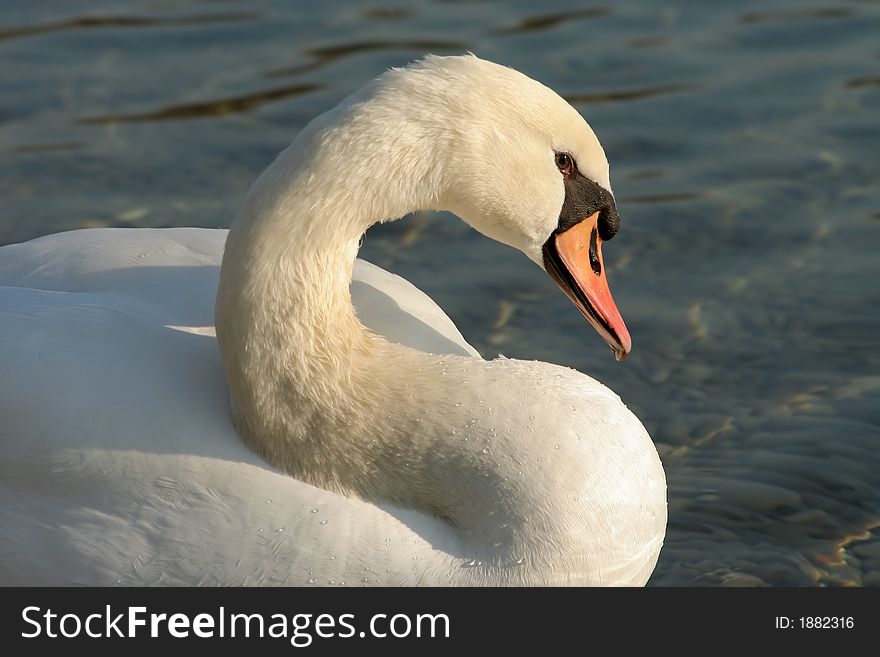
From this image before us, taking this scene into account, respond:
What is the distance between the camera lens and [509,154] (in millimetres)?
3859

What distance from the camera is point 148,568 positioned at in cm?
382

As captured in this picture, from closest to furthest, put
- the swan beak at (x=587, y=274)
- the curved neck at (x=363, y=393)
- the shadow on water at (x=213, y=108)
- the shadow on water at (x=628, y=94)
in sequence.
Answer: the curved neck at (x=363, y=393) < the swan beak at (x=587, y=274) < the shadow on water at (x=213, y=108) < the shadow on water at (x=628, y=94)

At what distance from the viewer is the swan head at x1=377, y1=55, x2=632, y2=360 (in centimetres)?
376

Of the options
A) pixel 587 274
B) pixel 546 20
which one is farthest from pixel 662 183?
pixel 587 274

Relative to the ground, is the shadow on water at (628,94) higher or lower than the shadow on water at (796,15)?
lower

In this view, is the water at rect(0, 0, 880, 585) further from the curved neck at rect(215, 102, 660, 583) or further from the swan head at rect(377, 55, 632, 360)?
the swan head at rect(377, 55, 632, 360)

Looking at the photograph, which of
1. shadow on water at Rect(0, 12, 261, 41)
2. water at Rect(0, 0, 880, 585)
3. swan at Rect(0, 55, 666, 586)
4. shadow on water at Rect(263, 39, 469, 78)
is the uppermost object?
swan at Rect(0, 55, 666, 586)

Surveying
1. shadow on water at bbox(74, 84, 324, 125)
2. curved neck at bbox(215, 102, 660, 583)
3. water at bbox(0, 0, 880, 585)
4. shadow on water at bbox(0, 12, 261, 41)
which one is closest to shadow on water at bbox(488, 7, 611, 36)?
water at bbox(0, 0, 880, 585)

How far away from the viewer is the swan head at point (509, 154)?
376 centimetres

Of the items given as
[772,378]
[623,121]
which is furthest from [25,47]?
[772,378]

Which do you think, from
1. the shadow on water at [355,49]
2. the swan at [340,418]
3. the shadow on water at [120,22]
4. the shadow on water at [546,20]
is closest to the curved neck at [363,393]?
the swan at [340,418]

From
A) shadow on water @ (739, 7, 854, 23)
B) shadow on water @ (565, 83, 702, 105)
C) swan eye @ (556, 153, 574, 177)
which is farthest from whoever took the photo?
shadow on water @ (739, 7, 854, 23)

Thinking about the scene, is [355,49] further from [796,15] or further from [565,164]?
[565,164]

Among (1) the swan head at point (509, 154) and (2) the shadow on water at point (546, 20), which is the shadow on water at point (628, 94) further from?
(1) the swan head at point (509, 154)
